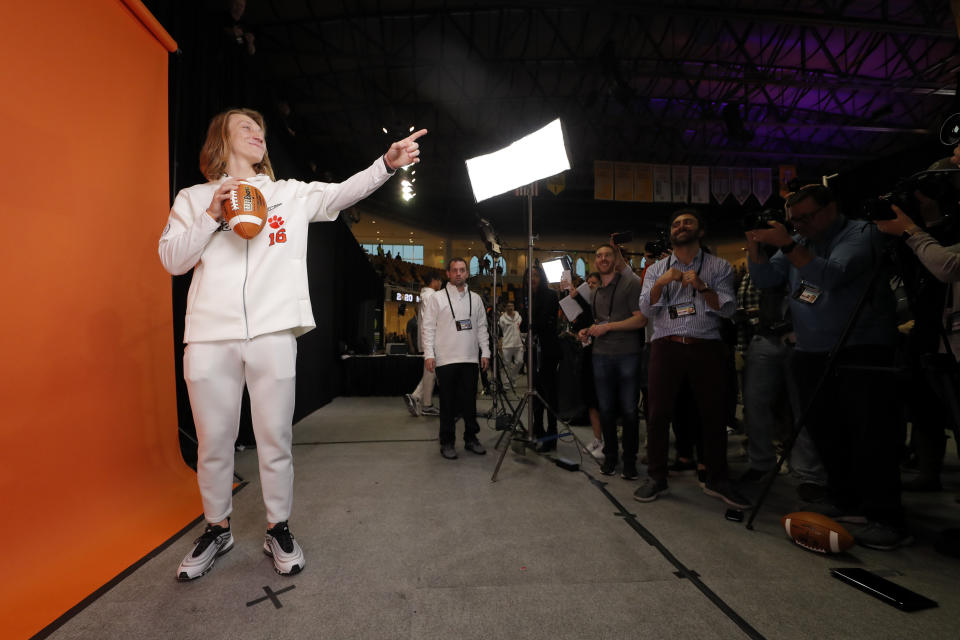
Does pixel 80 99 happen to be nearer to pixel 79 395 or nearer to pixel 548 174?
pixel 79 395

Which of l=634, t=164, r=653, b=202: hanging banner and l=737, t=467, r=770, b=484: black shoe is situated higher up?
l=634, t=164, r=653, b=202: hanging banner

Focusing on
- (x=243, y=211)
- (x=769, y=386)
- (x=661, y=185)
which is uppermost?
(x=661, y=185)

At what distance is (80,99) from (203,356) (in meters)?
1.32

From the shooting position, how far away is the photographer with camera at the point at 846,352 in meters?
1.85

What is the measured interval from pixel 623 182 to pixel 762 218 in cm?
852

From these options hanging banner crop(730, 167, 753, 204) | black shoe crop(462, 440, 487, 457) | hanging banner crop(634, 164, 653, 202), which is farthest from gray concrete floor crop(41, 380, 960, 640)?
hanging banner crop(730, 167, 753, 204)

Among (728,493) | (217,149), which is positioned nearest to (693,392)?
(728,493)

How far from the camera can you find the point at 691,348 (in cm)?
233

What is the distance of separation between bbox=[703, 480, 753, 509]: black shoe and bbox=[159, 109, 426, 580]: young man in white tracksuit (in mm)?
2167

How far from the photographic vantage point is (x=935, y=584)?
1526 millimetres

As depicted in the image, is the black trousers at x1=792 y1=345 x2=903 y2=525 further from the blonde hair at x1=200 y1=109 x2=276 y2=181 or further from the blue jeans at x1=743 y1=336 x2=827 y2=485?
the blonde hair at x1=200 y1=109 x2=276 y2=181

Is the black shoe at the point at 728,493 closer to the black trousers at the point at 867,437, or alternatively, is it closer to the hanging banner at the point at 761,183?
the black trousers at the point at 867,437

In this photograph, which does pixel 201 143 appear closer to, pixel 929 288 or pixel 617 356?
pixel 617 356

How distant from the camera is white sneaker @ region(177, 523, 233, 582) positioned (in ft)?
5.09
